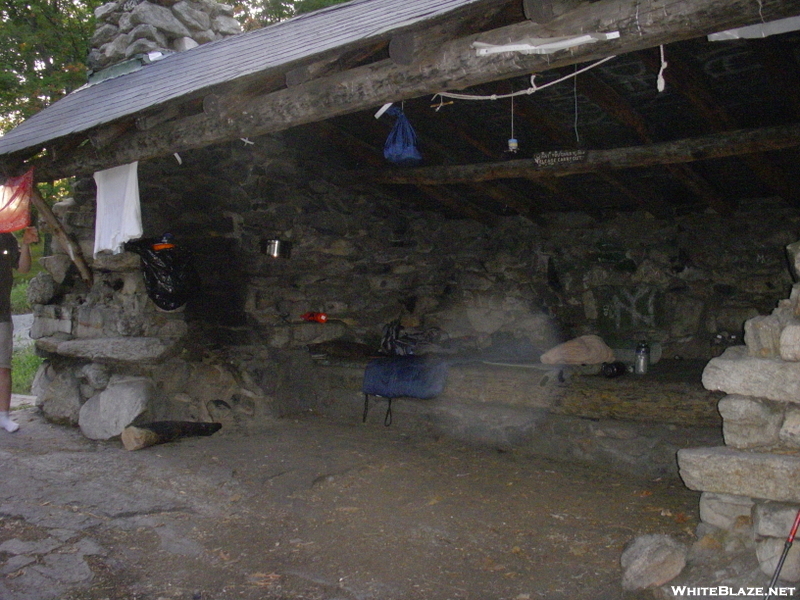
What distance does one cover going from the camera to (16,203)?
572 cm

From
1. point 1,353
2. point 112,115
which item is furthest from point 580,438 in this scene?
point 1,353

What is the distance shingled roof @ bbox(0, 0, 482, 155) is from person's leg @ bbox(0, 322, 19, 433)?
1.54 meters

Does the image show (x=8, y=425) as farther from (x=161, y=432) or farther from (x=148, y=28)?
(x=148, y=28)

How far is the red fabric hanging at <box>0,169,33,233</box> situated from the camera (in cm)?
569

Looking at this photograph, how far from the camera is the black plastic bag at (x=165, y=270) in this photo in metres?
5.66

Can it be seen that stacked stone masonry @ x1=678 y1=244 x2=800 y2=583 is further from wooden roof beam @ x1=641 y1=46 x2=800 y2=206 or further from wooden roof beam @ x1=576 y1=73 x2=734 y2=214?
wooden roof beam @ x1=576 y1=73 x2=734 y2=214

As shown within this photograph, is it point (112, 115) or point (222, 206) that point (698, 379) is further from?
point (112, 115)

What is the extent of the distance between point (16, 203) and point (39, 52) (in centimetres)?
774

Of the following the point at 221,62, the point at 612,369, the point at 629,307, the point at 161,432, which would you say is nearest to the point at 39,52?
the point at 221,62

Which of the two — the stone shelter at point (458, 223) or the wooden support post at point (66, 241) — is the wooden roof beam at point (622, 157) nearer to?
the stone shelter at point (458, 223)

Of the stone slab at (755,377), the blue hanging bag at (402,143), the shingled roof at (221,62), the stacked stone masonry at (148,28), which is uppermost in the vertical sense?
the stacked stone masonry at (148,28)

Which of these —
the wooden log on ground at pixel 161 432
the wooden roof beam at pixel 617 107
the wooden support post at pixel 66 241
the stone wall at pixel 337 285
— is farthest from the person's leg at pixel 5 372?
the wooden roof beam at pixel 617 107

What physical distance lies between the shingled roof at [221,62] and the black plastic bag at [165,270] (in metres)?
1.12

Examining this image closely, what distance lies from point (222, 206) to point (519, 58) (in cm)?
366
